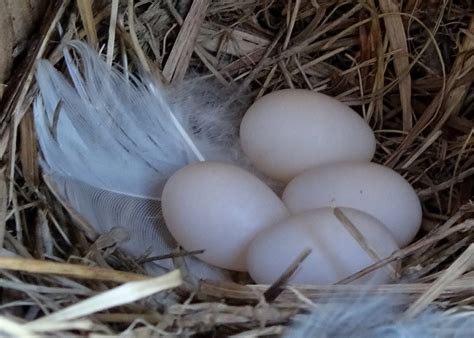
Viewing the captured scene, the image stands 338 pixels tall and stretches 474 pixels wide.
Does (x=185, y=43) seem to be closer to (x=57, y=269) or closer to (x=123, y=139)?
(x=123, y=139)

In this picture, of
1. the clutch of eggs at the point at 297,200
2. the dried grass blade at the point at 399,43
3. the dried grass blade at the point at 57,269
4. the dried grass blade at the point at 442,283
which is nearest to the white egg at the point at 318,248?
the clutch of eggs at the point at 297,200

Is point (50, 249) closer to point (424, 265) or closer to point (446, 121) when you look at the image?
point (424, 265)

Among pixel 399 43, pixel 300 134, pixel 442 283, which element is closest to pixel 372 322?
pixel 442 283

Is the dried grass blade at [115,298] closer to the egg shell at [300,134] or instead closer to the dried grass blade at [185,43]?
the egg shell at [300,134]

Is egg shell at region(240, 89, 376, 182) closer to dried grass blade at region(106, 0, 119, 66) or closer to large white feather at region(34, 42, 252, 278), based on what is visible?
large white feather at region(34, 42, 252, 278)

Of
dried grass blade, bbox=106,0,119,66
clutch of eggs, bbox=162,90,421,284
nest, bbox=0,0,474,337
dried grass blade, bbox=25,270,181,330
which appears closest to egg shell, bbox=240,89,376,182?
clutch of eggs, bbox=162,90,421,284

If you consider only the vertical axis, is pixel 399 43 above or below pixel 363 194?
above

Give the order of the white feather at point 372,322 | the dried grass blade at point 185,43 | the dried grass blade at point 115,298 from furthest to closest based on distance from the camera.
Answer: the dried grass blade at point 185,43 < the white feather at point 372,322 < the dried grass blade at point 115,298
